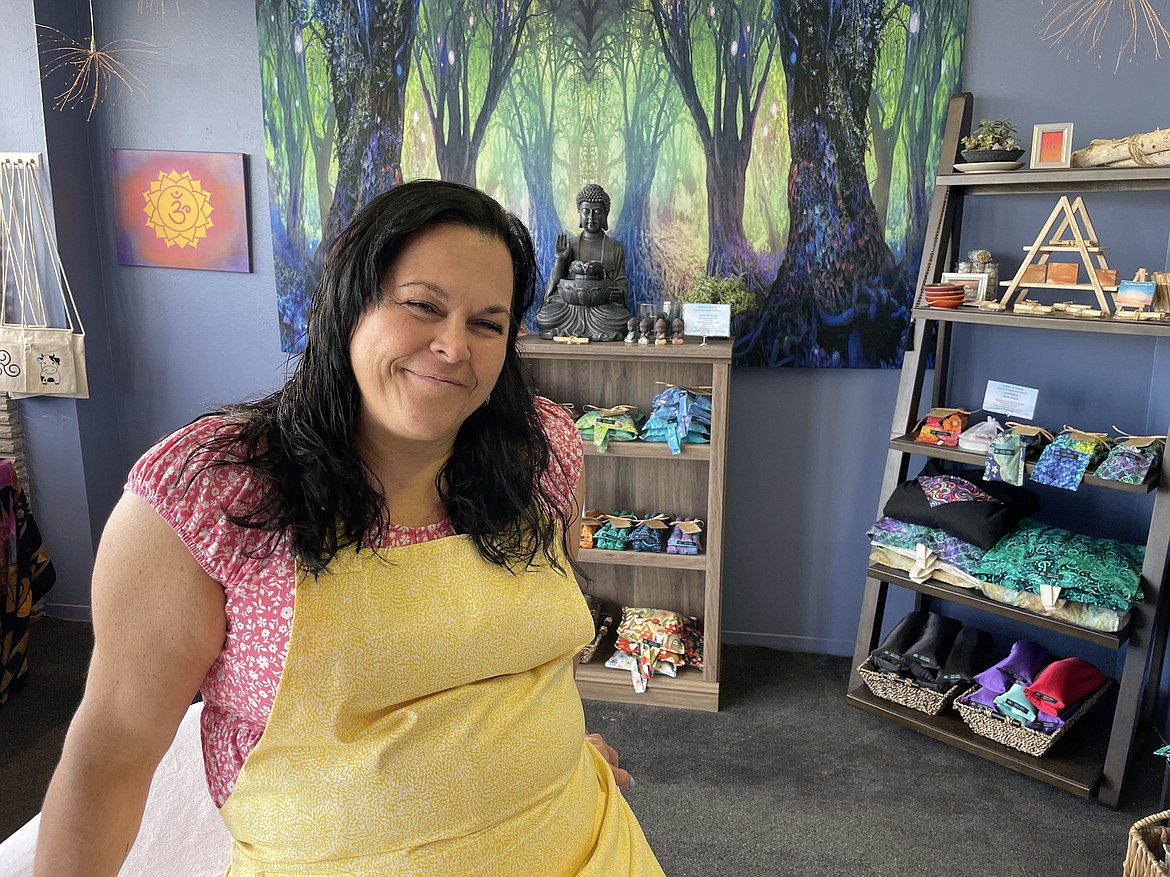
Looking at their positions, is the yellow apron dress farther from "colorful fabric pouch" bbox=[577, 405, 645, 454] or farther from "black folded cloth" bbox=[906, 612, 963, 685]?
"black folded cloth" bbox=[906, 612, 963, 685]

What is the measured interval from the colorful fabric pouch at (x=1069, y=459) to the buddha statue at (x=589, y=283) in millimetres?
1230

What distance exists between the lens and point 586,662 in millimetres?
3010

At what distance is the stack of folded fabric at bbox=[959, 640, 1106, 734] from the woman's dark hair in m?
1.96

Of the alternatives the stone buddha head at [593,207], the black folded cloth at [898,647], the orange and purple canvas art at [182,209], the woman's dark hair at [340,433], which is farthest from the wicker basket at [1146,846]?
the orange and purple canvas art at [182,209]

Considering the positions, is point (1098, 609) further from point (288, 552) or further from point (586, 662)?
point (288, 552)

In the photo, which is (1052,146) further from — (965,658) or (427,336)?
(427,336)

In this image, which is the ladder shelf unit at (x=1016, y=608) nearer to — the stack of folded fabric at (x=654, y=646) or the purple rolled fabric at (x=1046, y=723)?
the purple rolled fabric at (x=1046, y=723)

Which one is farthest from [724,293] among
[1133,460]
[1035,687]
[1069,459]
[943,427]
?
[1035,687]

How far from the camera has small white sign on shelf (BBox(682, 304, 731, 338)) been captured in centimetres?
275

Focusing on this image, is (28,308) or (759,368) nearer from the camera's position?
(759,368)

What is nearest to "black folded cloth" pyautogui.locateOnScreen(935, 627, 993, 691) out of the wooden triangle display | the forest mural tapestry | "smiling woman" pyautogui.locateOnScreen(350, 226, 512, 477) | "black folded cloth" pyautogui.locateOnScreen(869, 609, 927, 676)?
"black folded cloth" pyautogui.locateOnScreen(869, 609, 927, 676)

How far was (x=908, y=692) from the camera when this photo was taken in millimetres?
2678

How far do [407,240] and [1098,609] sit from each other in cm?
212

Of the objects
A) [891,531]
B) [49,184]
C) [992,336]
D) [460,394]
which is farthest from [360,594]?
[49,184]
